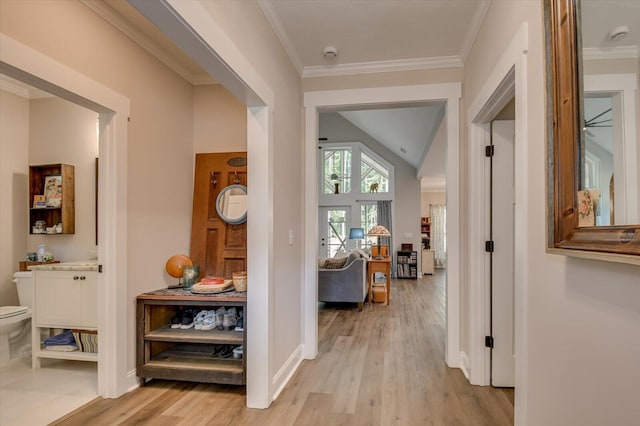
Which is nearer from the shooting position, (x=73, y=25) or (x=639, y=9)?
(x=639, y=9)

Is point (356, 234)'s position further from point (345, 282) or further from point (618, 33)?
point (618, 33)

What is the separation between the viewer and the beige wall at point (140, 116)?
2.06 metres

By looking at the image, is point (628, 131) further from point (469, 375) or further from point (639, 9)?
point (469, 375)

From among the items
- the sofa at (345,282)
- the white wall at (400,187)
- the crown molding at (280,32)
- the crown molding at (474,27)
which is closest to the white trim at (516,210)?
the crown molding at (474,27)

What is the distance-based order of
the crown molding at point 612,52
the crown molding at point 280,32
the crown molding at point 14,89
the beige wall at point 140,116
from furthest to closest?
the crown molding at point 14,89 < the crown molding at point 280,32 < the beige wall at point 140,116 < the crown molding at point 612,52

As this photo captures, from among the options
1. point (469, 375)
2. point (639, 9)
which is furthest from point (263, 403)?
point (639, 9)

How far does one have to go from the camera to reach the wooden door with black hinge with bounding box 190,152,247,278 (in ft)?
10.4

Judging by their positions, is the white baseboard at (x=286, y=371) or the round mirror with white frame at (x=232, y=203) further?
the round mirror with white frame at (x=232, y=203)

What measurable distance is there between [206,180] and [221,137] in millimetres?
444

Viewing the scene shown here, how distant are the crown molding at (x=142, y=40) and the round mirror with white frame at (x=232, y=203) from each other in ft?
3.65

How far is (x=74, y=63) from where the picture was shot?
222 centimetres

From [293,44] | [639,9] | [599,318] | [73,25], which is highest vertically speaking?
[293,44]

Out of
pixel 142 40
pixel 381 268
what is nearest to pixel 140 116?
pixel 142 40

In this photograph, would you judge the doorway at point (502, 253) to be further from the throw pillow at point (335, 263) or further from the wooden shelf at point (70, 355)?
the wooden shelf at point (70, 355)
